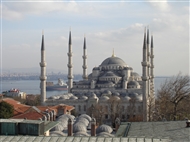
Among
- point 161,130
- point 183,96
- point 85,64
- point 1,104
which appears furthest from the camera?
point 85,64

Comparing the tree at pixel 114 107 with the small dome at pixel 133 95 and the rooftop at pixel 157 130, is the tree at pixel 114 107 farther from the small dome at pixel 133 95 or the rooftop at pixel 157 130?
the rooftop at pixel 157 130

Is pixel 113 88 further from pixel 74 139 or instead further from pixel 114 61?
pixel 74 139

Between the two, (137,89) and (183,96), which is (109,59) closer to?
(137,89)

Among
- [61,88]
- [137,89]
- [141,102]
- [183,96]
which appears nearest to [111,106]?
[141,102]

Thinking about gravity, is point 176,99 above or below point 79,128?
above

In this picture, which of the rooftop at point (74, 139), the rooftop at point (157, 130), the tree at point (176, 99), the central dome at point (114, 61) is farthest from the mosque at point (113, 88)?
the rooftop at point (74, 139)

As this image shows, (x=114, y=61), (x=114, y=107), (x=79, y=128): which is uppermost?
(x=114, y=61)

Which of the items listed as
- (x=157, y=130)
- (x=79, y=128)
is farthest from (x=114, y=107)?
(x=157, y=130)

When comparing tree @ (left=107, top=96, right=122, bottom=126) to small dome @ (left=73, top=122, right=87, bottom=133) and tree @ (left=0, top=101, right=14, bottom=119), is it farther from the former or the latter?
small dome @ (left=73, top=122, right=87, bottom=133)

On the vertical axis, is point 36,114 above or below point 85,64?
below
